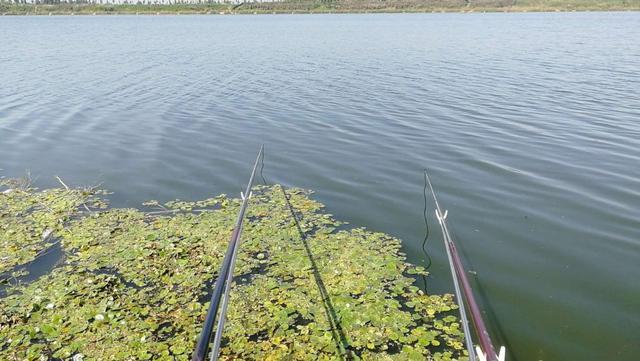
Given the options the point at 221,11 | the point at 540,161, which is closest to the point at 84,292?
the point at 540,161

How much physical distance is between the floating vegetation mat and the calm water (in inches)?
40.0

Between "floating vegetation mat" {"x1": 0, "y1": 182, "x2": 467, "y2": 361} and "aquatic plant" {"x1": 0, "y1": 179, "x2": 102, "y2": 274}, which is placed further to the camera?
"aquatic plant" {"x1": 0, "y1": 179, "x2": 102, "y2": 274}

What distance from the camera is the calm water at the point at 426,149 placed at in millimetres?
8391

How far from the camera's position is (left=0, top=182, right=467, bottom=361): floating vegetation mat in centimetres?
692

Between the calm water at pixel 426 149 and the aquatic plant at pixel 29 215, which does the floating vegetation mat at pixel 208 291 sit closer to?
the aquatic plant at pixel 29 215

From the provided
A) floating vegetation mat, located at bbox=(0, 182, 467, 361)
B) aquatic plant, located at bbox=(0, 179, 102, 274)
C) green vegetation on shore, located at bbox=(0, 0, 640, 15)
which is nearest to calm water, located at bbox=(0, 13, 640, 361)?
aquatic plant, located at bbox=(0, 179, 102, 274)

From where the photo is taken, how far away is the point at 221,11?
146875mm

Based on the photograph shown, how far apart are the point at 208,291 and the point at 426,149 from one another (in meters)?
10.0

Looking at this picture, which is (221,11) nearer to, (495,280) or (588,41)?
(588,41)

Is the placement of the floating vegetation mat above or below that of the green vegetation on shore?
below

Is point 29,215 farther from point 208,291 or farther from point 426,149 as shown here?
point 426,149

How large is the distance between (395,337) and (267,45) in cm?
4495

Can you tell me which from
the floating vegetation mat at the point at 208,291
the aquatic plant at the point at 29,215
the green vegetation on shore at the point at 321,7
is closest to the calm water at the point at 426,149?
the aquatic plant at the point at 29,215

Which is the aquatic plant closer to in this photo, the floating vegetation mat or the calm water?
the floating vegetation mat
